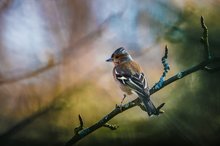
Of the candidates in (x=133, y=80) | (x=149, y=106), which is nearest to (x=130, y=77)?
(x=133, y=80)

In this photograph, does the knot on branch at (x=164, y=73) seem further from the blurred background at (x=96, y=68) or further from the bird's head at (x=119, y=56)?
the bird's head at (x=119, y=56)

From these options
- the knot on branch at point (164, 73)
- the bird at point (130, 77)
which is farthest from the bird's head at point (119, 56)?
the knot on branch at point (164, 73)

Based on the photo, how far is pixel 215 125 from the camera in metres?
1.98

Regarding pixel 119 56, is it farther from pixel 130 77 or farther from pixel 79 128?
pixel 79 128

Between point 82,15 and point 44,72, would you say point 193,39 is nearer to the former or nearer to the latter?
point 82,15

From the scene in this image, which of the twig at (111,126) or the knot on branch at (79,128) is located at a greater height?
the knot on branch at (79,128)

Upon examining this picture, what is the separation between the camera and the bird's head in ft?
6.14

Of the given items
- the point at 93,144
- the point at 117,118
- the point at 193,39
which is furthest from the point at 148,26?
the point at 93,144

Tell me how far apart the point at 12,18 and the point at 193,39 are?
2.54 feet

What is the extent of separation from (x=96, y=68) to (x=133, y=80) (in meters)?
0.18

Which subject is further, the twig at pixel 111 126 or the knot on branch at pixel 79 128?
the twig at pixel 111 126

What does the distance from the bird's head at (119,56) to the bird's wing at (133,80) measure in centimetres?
4

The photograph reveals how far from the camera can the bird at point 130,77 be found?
1763 mm

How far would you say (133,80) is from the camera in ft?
5.91
